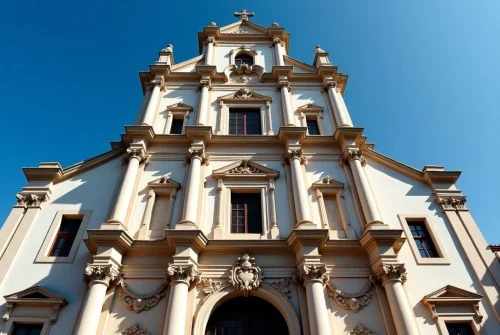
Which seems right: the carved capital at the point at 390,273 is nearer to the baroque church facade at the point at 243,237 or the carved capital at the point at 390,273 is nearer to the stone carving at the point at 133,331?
the baroque church facade at the point at 243,237

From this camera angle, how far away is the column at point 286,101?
1856 cm

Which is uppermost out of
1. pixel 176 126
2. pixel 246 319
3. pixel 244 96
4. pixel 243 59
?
pixel 243 59

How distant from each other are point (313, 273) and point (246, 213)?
4.21 metres

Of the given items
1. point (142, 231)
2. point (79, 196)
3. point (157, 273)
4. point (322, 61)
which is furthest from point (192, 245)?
point (322, 61)

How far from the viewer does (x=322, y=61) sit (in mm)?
22828

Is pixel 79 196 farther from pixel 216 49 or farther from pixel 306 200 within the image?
pixel 216 49

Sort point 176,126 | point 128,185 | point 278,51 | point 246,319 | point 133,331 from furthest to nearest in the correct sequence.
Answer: point 278,51 → point 176,126 → point 128,185 → point 246,319 → point 133,331

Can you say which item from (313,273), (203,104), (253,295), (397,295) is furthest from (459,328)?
(203,104)

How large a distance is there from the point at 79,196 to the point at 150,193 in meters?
3.32

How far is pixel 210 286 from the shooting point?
1246 centimetres

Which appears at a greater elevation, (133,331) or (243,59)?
(243,59)

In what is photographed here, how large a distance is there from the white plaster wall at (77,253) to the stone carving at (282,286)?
687cm

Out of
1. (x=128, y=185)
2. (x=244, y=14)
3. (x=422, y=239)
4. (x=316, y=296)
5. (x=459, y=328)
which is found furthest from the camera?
(x=244, y=14)

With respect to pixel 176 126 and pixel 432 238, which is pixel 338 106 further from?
pixel 176 126
